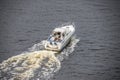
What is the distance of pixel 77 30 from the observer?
2286 inches

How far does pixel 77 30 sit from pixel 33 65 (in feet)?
56.7

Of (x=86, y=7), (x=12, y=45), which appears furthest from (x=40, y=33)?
(x=86, y=7)

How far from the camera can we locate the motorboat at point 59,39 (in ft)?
160

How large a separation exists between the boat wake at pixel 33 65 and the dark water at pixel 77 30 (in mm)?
1242

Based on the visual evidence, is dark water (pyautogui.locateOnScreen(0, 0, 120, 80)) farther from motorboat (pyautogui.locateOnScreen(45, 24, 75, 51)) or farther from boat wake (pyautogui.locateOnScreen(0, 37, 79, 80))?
motorboat (pyautogui.locateOnScreen(45, 24, 75, 51))

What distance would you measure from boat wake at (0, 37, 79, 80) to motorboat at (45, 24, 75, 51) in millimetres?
994

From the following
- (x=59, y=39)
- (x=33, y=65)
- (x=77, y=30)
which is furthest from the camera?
(x=77, y=30)

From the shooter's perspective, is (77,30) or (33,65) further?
(77,30)

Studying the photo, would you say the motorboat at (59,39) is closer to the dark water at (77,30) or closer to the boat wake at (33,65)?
the boat wake at (33,65)

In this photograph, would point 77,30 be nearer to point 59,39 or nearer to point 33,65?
point 59,39

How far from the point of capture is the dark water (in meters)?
44.9

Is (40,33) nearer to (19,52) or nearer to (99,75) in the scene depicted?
(19,52)

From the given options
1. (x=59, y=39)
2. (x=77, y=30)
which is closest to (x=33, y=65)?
A: (x=59, y=39)

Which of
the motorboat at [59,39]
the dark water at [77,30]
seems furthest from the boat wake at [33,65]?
the dark water at [77,30]
